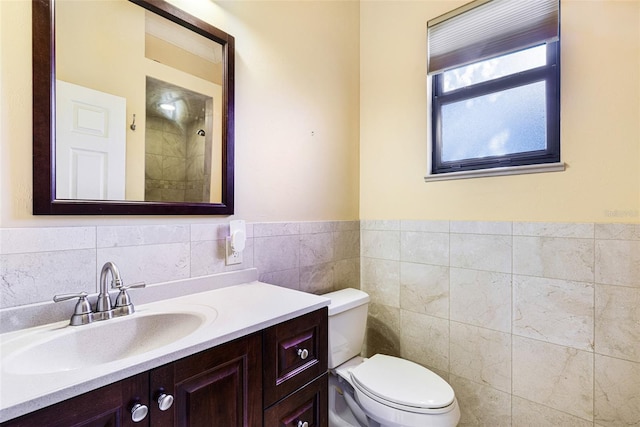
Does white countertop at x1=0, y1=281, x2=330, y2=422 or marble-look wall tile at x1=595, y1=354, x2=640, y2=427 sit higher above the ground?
white countertop at x1=0, y1=281, x2=330, y2=422

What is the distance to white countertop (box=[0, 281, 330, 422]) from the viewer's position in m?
0.56

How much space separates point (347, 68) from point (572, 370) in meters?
1.99

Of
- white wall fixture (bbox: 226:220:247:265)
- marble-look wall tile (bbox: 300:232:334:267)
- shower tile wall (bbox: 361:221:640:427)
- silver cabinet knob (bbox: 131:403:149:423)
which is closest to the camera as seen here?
silver cabinet knob (bbox: 131:403:149:423)

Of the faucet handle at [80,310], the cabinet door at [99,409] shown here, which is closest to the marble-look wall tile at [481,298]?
the cabinet door at [99,409]

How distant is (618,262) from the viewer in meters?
1.21

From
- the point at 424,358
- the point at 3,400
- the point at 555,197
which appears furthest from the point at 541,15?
the point at 3,400

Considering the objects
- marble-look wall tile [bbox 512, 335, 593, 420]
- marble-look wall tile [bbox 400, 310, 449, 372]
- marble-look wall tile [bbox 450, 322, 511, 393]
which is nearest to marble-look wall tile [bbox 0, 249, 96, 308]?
marble-look wall tile [bbox 400, 310, 449, 372]

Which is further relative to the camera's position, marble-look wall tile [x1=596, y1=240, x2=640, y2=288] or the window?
the window

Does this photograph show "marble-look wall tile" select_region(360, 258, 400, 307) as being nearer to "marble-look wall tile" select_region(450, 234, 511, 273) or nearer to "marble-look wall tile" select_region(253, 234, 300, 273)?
"marble-look wall tile" select_region(450, 234, 511, 273)

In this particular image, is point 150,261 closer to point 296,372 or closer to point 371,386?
point 296,372

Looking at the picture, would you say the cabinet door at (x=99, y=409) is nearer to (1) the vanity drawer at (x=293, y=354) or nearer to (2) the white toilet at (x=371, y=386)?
(1) the vanity drawer at (x=293, y=354)

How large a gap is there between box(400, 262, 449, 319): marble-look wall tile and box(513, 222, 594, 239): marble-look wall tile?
0.41m

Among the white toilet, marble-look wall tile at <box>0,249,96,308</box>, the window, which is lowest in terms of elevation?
the white toilet

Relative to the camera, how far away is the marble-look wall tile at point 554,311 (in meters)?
1.28
